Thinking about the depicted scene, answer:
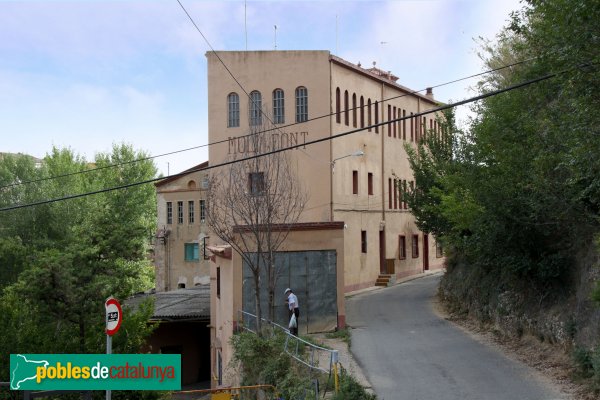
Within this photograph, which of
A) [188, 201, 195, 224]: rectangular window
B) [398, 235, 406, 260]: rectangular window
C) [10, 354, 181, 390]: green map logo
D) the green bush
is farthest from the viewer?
[188, 201, 195, 224]: rectangular window

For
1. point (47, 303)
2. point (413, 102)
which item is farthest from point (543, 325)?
point (413, 102)

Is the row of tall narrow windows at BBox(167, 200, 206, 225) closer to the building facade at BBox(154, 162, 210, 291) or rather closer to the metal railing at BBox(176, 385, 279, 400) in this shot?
the building facade at BBox(154, 162, 210, 291)

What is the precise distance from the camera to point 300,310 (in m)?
23.3

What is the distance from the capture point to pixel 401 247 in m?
43.8

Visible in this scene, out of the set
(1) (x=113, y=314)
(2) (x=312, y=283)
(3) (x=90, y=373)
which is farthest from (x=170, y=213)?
(3) (x=90, y=373)

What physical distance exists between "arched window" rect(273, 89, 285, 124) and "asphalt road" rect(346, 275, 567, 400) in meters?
11.5

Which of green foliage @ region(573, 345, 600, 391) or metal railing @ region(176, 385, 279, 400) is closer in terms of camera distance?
green foliage @ region(573, 345, 600, 391)

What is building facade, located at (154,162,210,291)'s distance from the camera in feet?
153

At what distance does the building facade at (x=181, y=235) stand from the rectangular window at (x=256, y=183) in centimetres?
2594

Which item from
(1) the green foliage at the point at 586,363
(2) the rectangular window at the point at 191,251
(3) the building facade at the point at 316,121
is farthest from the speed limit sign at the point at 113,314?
(2) the rectangular window at the point at 191,251

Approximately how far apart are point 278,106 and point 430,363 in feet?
66.4

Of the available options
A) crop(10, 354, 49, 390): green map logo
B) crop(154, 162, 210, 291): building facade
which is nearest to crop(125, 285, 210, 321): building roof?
crop(154, 162, 210, 291): building facade

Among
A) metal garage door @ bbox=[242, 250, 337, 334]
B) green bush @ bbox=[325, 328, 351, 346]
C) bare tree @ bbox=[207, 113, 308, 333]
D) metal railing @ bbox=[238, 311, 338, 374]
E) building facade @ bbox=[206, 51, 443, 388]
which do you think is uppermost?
building facade @ bbox=[206, 51, 443, 388]

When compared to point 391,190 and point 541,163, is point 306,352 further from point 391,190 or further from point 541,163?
point 391,190
